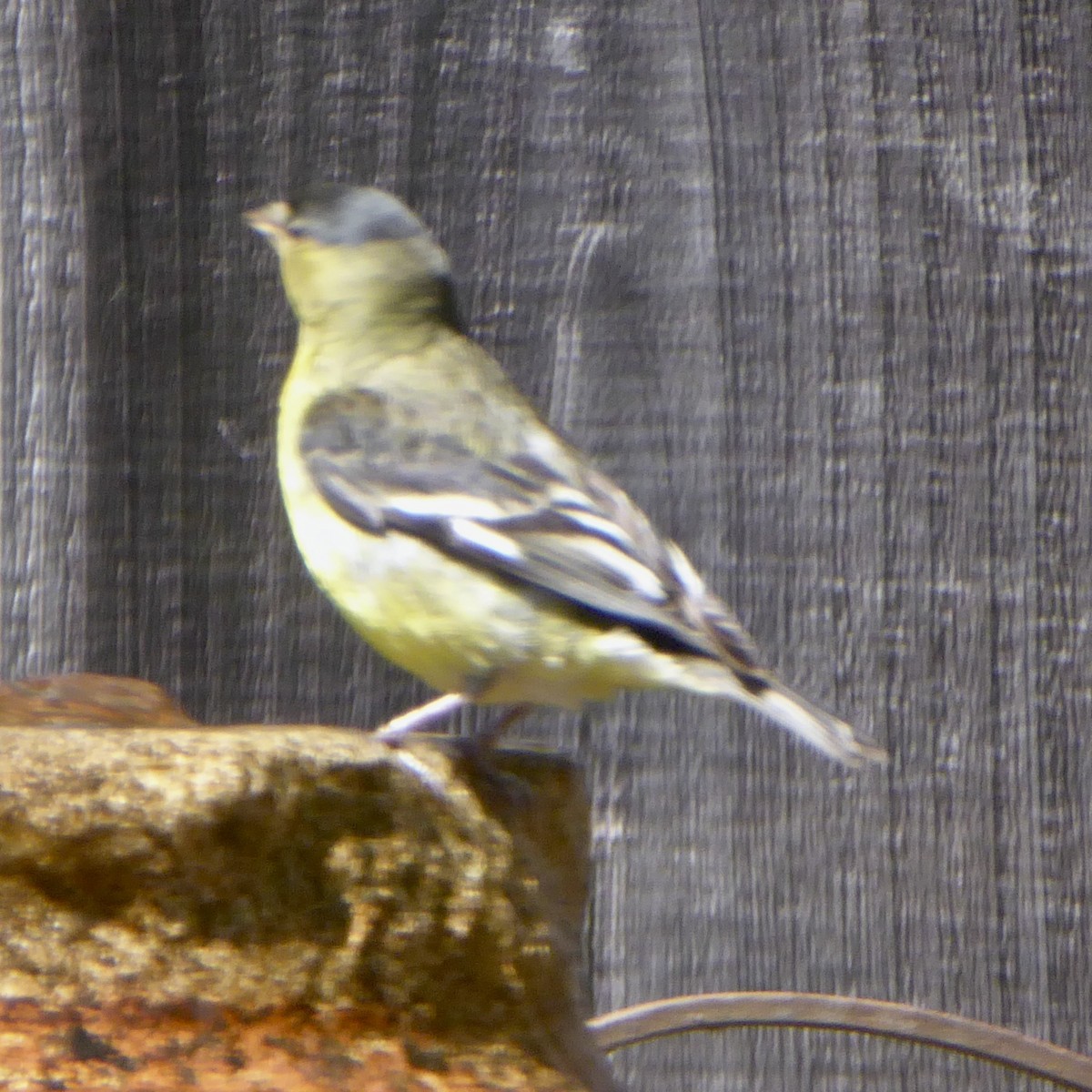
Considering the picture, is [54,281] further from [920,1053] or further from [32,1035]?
[920,1053]

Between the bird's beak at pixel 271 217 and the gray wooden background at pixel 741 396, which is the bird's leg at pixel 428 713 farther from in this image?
the bird's beak at pixel 271 217

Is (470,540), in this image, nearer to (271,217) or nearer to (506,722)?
(506,722)

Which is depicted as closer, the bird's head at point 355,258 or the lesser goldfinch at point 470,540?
the lesser goldfinch at point 470,540

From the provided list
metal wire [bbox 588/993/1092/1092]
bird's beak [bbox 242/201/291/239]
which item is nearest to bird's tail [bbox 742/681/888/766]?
metal wire [bbox 588/993/1092/1092]

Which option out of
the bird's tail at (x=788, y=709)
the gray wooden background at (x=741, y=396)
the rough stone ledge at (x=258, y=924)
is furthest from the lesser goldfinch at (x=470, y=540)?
the rough stone ledge at (x=258, y=924)

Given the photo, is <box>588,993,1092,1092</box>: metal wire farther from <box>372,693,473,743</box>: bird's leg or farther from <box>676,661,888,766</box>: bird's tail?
<box>372,693,473,743</box>: bird's leg

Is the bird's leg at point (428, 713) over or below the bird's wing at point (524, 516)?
below
